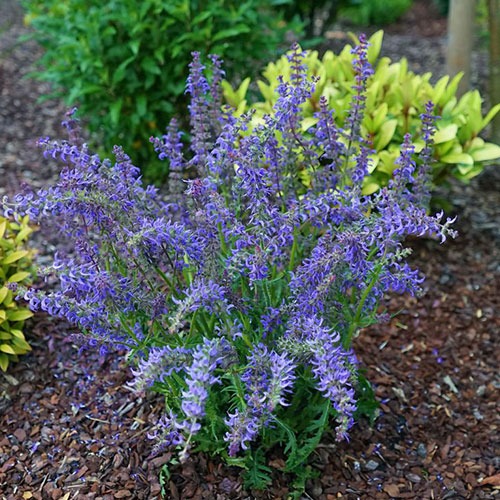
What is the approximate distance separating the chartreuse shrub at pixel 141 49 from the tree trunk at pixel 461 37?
1374 millimetres

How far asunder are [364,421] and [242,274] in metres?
1.08

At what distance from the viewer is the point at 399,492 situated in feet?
9.18

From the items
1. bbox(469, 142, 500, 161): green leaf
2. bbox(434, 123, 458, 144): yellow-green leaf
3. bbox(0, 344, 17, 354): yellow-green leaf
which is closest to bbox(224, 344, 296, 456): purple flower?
bbox(0, 344, 17, 354): yellow-green leaf

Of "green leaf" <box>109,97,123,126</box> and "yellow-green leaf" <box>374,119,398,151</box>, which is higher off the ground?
"yellow-green leaf" <box>374,119,398,151</box>

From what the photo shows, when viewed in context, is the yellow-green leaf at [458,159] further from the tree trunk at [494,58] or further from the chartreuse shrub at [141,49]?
the chartreuse shrub at [141,49]

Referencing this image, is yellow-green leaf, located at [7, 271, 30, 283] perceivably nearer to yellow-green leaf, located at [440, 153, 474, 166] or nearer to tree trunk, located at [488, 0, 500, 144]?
yellow-green leaf, located at [440, 153, 474, 166]

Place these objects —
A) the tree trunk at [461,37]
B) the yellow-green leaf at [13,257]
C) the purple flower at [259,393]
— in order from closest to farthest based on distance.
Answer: the purple flower at [259,393] < the yellow-green leaf at [13,257] < the tree trunk at [461,37]

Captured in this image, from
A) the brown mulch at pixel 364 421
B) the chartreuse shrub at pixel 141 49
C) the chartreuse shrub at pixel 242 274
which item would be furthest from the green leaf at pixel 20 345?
the chartreuse shrub at pixel 141 49

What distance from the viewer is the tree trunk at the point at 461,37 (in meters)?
5.11

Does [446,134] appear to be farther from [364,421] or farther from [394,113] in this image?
[364,421]

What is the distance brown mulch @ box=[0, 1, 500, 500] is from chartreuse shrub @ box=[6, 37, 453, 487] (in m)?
0.23

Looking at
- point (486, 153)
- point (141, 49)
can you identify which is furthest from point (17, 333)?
point (486, 153)

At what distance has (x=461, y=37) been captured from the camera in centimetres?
523

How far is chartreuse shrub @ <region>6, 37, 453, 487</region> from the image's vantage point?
7.02ft
